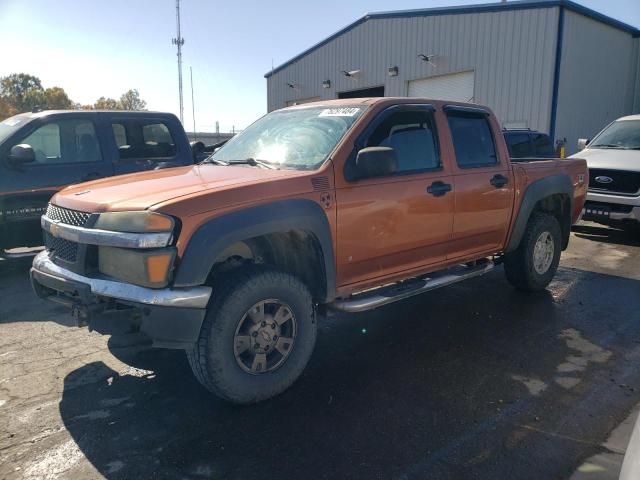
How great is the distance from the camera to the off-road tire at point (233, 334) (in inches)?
120

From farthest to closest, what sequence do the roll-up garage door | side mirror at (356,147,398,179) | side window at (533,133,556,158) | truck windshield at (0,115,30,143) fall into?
the roll-up garage door < side window at (533,133,556,158) < truck windshield at (0,115,30,143) < side mirror at (356,147,398,179)

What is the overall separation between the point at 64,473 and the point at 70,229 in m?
1.41

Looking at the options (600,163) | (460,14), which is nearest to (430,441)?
(600,163)

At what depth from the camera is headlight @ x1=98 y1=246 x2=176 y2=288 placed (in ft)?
9.43

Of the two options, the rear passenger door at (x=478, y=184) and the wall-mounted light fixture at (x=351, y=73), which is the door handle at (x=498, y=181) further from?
the wall-mounted light fixture at (x=351, y=73)

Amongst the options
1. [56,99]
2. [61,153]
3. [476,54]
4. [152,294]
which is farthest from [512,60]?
[56,99]

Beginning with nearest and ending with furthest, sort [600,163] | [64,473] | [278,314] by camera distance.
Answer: [64,473] → [278,314] → [600,163]

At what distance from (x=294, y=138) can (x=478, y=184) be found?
1.77 meters

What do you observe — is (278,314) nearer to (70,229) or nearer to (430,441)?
(430,441)

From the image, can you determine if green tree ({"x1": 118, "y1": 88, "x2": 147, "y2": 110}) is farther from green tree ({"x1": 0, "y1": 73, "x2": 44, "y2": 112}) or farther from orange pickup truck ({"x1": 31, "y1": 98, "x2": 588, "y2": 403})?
orange pickup truck ({"x1": 31, "y1": 98, "x2": 588, "y2": 403})

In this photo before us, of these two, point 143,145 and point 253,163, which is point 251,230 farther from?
point 143,145

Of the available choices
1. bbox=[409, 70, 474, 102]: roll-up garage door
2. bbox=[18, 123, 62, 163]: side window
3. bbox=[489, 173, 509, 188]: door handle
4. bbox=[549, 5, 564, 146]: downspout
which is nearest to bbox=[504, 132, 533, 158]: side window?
bbox=[549, 5, 564, 146]: downspout

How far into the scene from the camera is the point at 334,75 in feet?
71.2

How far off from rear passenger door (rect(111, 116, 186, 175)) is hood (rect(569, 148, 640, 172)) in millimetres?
6961
